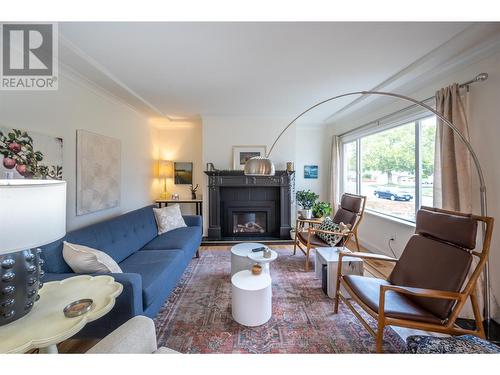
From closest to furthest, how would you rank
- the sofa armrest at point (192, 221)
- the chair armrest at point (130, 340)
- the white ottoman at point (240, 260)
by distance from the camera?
the chair armrest at point (130, 340)
the white ottoman at point (240, 260)
the sofa armrest at point (192, 221)

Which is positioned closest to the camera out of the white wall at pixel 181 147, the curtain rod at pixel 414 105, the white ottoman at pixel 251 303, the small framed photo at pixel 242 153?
the white ottoman at pixel 251 303

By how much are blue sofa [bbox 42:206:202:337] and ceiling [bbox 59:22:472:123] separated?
68.9 inches

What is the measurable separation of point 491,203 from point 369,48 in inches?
72.3

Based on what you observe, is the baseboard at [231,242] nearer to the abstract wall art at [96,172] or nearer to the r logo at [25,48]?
the abstract wall art at [96,172]

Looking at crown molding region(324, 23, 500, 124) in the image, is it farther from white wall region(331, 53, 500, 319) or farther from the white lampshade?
the white lampshade

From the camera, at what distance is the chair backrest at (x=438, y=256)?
1.46m

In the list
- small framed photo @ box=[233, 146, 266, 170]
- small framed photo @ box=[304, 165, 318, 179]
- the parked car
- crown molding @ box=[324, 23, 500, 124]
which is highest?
crown molding @ box=[324, 23, 500, 124]

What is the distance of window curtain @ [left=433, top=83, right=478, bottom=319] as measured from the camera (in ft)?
6.40

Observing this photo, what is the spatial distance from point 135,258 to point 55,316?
1272 millimetres

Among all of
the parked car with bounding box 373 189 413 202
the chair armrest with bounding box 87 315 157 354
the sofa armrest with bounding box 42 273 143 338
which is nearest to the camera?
the chair armrest with bounding box 87 315 157 354

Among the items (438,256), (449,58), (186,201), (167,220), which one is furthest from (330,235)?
(186,201)

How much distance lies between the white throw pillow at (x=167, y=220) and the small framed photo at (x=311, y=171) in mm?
3059

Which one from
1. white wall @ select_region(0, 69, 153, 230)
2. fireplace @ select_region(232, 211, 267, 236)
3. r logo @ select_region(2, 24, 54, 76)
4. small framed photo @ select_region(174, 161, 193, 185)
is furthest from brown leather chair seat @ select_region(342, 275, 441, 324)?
small framed photo @ select_region(174, 161, 193, 185)

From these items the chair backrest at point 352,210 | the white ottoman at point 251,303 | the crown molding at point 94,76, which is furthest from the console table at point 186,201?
the white ottoman at point 251,303
